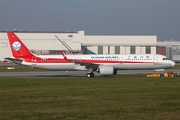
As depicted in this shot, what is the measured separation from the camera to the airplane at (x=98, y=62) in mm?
45938

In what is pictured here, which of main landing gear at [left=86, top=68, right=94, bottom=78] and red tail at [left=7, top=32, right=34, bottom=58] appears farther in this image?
red tail at [left=7, top=32, right=34, bottom=58]

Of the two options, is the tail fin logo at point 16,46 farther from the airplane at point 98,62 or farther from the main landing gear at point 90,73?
the main landing gear at point 90,73

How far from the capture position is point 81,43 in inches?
4510

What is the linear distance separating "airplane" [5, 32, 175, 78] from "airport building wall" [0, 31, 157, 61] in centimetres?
6126

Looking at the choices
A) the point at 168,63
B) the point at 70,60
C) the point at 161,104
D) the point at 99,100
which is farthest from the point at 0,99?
the point at 168,63

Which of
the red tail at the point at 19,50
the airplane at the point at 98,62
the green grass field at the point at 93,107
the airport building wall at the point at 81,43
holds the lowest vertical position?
the green grass field at the point at 93,107

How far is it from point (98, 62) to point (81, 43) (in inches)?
2675

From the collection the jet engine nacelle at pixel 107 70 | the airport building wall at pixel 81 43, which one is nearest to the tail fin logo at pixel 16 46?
the jet engine nacelle at pixel 107 70

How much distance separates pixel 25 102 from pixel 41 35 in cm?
9389

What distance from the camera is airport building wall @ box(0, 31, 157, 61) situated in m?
112

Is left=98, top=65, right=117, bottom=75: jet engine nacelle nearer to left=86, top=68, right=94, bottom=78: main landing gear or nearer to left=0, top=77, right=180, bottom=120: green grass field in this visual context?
left=86, top=68, right=94, bottom=78: main landing gear

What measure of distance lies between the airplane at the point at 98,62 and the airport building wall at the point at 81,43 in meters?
61.3

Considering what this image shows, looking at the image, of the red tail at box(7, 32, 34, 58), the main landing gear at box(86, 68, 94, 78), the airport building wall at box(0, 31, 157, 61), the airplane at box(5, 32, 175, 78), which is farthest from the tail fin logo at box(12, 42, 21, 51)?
the airport building wall at box(0, 31, 157, 61)

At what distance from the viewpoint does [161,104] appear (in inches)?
734
